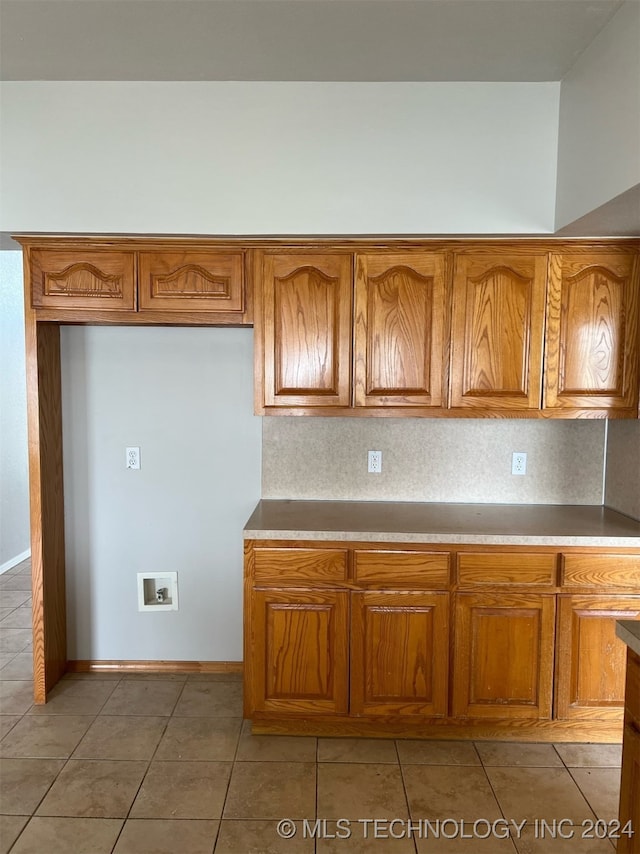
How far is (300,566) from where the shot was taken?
2545mm

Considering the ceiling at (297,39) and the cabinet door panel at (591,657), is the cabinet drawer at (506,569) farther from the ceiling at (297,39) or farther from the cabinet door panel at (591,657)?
the ceiling at (297,39)

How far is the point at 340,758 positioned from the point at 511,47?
2862 mm

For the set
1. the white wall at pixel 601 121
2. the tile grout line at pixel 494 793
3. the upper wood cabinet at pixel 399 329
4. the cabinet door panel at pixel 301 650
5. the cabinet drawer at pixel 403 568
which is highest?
the white wall at pixel 601 121

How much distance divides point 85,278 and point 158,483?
3.57ft

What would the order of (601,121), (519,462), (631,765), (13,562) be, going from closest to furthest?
(631,765)
(601,121)
(519,462)
(13,562)

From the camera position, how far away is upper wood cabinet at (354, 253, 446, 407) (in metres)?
2.66

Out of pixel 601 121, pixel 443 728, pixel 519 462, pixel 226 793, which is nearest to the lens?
pixel 601 121

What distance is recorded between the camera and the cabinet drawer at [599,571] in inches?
98.5

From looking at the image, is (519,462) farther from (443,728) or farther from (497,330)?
(443,728)

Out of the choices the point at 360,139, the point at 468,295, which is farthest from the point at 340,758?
the point at 360,139

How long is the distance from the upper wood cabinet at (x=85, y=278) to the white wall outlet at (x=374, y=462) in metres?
1.35

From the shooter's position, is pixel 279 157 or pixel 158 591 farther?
pixel 158 591

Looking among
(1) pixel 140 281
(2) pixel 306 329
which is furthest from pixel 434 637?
(1) pixel 140 281

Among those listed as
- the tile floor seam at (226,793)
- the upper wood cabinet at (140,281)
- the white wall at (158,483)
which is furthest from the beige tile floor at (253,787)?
the upper wood cabinet at (140,281)
